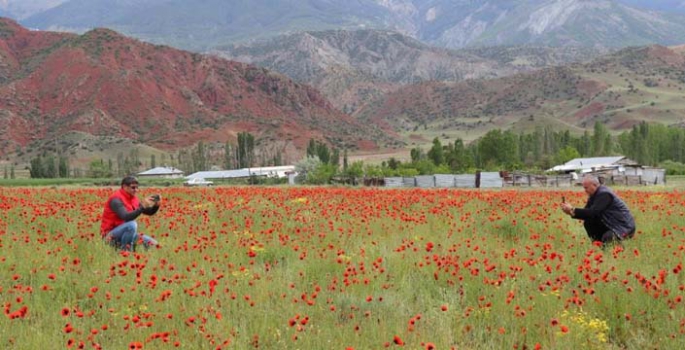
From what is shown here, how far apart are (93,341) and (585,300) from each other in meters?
4.82

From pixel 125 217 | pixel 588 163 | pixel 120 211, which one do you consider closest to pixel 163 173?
pixel 588 163

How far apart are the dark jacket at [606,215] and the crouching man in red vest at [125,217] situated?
6659mm

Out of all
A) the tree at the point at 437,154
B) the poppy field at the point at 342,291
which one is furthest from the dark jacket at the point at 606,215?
Result: the tree at the point at 437,154

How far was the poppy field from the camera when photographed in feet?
18.7

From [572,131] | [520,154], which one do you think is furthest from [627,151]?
[572,131]

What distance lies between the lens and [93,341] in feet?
18.2

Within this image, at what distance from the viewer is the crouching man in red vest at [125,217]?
10.1 m

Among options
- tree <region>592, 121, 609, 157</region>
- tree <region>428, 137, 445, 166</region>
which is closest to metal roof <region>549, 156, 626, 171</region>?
tree <region>428, 137, 445, 166</region>

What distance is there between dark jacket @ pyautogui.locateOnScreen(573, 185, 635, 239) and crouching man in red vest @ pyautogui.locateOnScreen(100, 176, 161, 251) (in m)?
6.66

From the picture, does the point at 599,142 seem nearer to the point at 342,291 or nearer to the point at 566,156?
the point at 566,156

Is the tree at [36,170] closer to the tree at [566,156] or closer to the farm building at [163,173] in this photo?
the farm building at [163,173]

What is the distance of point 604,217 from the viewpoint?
10055 millimetres

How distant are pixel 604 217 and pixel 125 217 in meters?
7.44

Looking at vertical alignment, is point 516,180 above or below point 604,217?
below
